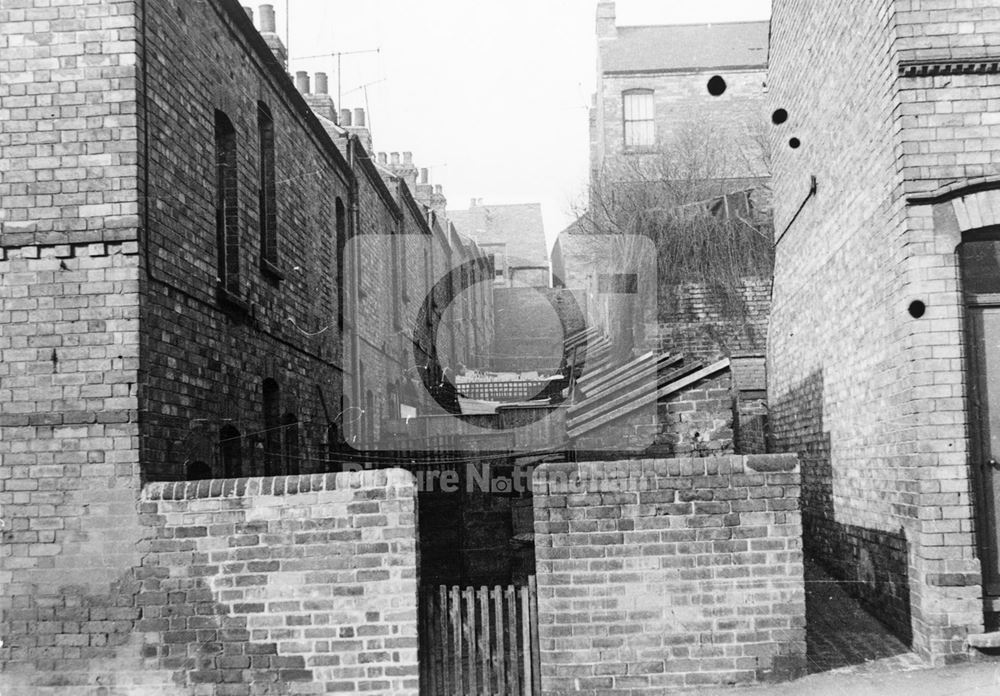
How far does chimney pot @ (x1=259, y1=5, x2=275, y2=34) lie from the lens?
15.4m

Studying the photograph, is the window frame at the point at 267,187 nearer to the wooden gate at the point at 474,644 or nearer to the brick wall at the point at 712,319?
the wooden gate at the point at 474,644

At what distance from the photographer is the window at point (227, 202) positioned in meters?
9.30

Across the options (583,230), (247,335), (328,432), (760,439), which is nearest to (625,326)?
(583,230)

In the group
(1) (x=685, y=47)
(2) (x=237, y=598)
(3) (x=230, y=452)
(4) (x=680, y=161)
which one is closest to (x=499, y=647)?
(2) (x=237, y=598)

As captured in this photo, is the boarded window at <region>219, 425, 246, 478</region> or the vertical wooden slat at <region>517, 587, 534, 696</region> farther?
the boarded window at <region>219, 425, 246, 478</region>

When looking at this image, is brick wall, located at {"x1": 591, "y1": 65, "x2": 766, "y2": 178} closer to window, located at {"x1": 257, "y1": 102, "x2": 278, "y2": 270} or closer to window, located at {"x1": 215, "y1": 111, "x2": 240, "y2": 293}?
window, located at {"x1": 257, "y1": 102, "x2": 278, "y2": 270}

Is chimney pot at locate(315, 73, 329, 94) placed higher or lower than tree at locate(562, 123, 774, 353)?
higher

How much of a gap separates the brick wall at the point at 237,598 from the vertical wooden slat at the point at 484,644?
50cm

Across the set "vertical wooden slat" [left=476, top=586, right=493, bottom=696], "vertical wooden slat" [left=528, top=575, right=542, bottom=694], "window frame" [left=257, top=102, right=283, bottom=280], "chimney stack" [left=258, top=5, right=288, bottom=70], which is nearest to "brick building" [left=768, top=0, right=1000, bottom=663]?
"vertical wooden slat" [left=528, top=575, right=542, bottom=694]

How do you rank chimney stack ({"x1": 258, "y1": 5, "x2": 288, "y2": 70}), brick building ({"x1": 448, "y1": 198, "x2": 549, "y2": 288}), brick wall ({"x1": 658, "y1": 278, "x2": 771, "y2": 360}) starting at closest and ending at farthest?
chimney stack ({"x1": 258, "y1": 5, "x2": 288, "y2": 70})
brick wall ({"x1": 658, "y1": 278, "x2": 771, "y2": 360})
brick building ({"x1": 448, "y1": 198, "x2": 549, "y2": 288})

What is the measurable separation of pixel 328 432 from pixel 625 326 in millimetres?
10146

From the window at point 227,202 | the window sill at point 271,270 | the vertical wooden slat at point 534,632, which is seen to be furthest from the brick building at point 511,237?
the vertical wooden slat at point 534,632

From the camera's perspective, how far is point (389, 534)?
20.7ft

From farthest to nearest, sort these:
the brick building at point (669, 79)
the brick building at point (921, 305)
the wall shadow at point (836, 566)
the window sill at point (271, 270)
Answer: the brick building at point (669, 79)
the window sill at point (271, 270)
the wall shadow at point (836, 566)
the brick building at point (921, 305)
